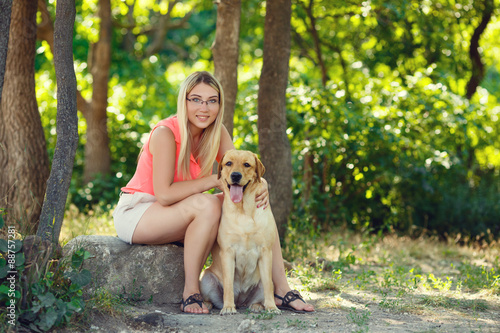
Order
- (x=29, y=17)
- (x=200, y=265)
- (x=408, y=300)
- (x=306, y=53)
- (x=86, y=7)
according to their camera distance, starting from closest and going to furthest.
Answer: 1. (x=200, y=265)
2. (x=408, y=300)
3. (x=29, y=17)
4. (x=86, y=7)
5. (x=306, y=53)

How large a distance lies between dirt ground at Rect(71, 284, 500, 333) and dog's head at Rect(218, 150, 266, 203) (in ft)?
2.92

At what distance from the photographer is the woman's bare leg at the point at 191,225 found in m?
4.01

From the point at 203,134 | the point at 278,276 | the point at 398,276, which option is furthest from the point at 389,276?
the point at 203,134

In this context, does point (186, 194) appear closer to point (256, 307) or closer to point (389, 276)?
point (256, 307)

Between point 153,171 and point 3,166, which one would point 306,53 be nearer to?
point 3,166

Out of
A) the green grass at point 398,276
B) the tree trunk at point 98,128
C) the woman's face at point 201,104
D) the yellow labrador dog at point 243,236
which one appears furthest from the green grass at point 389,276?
the tree trunk at point 98,128

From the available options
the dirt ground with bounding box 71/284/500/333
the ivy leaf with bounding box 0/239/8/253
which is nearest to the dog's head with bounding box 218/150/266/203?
the dirt ground with bounding box 71/284/500/333

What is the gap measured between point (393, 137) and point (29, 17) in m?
4.57

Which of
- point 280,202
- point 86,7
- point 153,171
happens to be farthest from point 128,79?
point 153,171

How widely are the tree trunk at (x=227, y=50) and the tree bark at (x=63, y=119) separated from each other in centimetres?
225

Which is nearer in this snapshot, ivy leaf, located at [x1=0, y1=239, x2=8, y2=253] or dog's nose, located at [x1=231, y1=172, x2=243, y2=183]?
ivy leaf, located at [x1=0, y1=239, x2=8, y2=253]

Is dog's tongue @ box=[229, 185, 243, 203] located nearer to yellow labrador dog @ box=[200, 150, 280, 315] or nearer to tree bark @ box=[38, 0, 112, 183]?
yellow labrador dog @ box=[200, 150, 280, 315]

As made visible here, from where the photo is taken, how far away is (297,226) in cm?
668

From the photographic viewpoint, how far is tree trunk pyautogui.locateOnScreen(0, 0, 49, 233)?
5.82 metres
